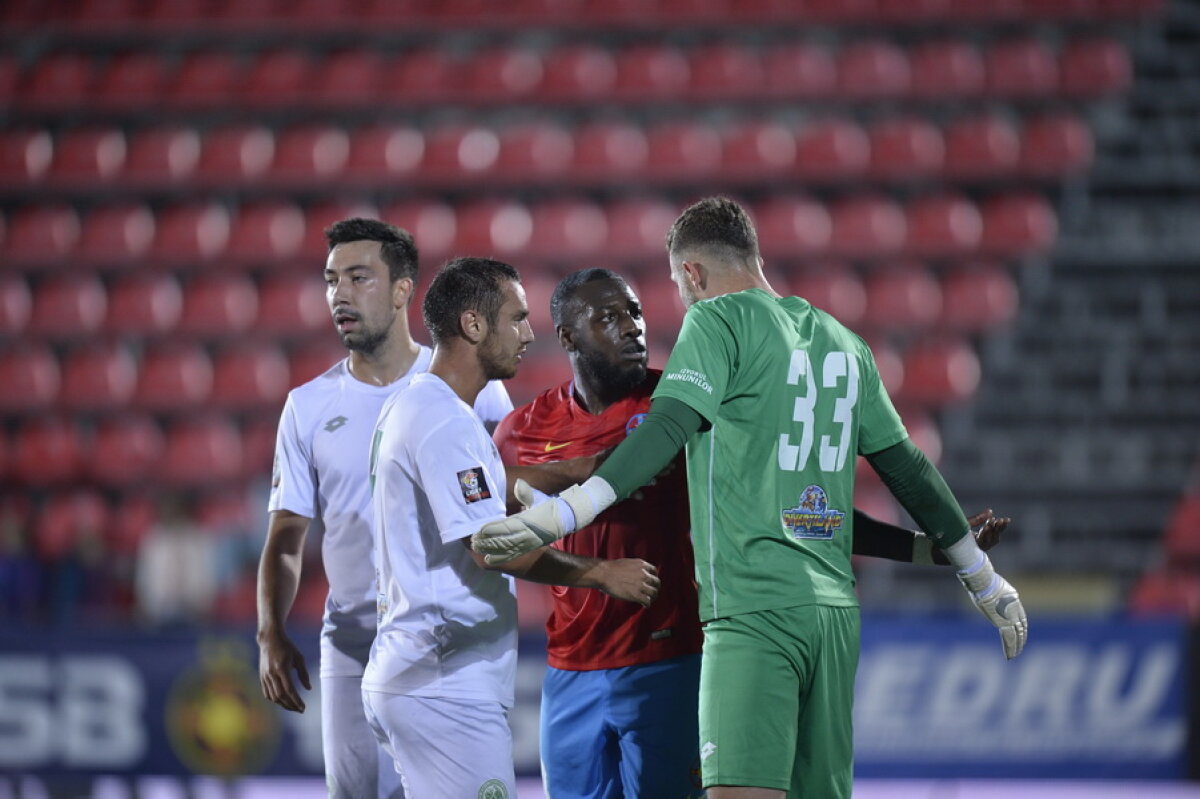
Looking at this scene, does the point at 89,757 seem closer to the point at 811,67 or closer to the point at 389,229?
the point at 389,229

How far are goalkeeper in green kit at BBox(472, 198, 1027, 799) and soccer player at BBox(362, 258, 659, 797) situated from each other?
0.84 feet

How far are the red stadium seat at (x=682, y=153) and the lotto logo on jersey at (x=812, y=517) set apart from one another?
9.37m

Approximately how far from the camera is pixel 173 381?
12062mm

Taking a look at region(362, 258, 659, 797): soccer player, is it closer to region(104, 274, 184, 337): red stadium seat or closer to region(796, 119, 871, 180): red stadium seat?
region(796, 119, 871, 180): red stadium seat

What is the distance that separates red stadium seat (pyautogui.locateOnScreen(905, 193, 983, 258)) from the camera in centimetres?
1203

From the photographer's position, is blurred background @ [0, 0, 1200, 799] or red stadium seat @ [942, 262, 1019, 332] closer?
blurred background @ [0, 0, 1200, 799]

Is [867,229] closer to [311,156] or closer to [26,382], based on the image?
[311,156]

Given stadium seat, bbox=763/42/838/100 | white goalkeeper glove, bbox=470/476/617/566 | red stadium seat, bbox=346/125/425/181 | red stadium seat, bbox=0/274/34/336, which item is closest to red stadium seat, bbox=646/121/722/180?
stadium seat, bbox=763/42/838/100

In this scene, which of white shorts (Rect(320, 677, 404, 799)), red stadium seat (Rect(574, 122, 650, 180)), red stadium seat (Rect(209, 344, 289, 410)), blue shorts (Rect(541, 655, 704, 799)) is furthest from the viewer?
red stadium seat (Rect(574, 122, 650, 180))

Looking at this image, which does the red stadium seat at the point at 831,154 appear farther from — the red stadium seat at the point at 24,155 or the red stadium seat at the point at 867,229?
the red stadium seat at the point at 24,155

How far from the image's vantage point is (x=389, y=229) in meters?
4.45

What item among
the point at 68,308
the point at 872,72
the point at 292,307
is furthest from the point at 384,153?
the point at 872,72

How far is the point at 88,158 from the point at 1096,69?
10.1 m

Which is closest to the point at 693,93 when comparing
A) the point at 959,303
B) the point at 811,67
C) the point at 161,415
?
the point at 811,67
